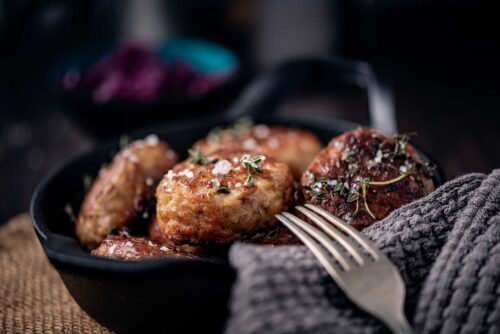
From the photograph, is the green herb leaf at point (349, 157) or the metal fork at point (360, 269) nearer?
the metal fork at point (360, 269)

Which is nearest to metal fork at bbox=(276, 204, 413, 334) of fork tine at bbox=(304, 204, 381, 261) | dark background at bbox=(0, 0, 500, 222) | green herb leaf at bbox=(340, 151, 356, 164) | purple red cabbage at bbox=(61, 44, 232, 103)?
fork tine at bbox=(304, 204, 381, 261)

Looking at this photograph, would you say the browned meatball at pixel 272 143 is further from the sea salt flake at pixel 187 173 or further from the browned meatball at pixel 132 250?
the browned meatball at pixel 132 250

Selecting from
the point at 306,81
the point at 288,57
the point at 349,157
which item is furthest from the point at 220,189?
the point at 288,57

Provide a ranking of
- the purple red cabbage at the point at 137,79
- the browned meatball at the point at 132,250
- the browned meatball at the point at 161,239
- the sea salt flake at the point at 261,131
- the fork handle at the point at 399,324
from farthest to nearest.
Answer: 1. the purple red cabbage at the point at 137,79
2. the sea salt flake at the point at 261,131
3. the browned meatball at the point at 161,239
4. the browned meatball at the point at 132,250
5. the fork handle at the point at 399,324

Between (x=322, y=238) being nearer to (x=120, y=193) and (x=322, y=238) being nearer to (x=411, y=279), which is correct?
(x=411, y=279)

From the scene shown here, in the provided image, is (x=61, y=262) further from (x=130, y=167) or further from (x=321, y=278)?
(x=321, y=278)

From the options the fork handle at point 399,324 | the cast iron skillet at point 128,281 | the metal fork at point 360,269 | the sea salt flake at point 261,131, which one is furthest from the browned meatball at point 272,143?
the fork handle at point 399,324
